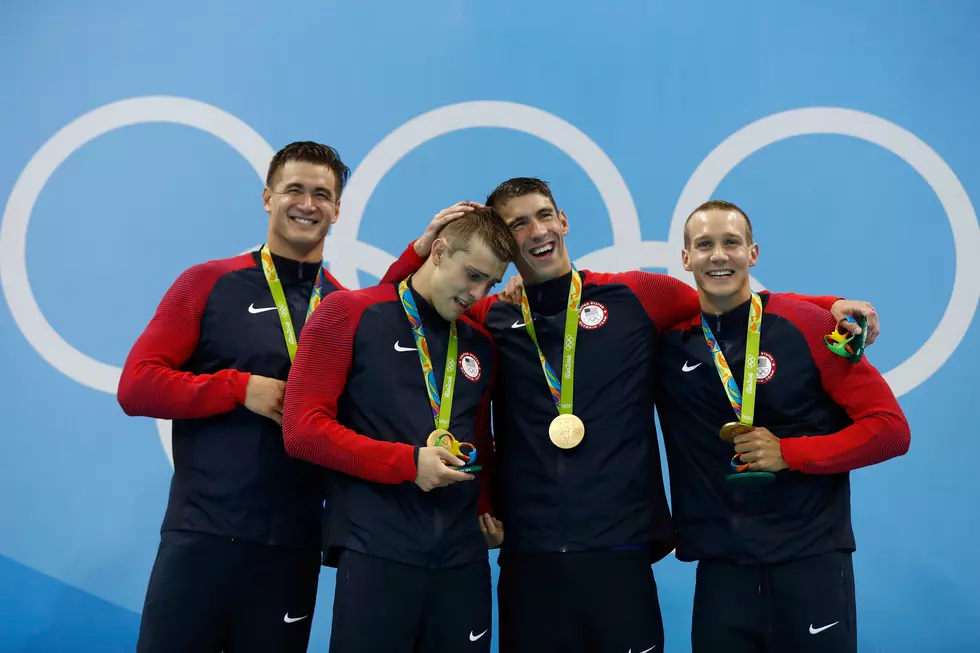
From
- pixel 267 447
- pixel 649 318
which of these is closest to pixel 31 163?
pixel 267 447

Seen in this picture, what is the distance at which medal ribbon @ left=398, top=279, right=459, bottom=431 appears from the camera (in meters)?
2.62

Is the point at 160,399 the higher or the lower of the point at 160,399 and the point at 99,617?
the higher

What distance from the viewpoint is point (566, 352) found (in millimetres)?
2910

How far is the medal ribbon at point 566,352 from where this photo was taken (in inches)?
112

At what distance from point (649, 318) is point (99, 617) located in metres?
3.73

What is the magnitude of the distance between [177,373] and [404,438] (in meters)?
0.82

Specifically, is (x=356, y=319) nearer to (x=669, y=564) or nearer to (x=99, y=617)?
(x=669, y=564)

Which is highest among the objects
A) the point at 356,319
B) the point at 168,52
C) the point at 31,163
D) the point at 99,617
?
the point at 168,52

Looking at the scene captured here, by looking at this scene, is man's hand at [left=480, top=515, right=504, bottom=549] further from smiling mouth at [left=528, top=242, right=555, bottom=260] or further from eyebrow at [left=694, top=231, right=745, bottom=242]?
eyebrow at [left=694, top=231, right=745, bottom=242]

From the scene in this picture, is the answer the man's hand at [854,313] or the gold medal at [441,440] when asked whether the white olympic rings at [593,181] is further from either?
the gold medal at [441,440]

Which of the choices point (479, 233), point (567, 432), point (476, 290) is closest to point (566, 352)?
point (567, 432)

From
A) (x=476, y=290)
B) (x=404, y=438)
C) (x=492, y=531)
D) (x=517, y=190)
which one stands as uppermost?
(x=517, y=190)

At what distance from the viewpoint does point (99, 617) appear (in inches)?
190

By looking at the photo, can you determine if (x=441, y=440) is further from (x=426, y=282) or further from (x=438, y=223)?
(x=438, y=223)
